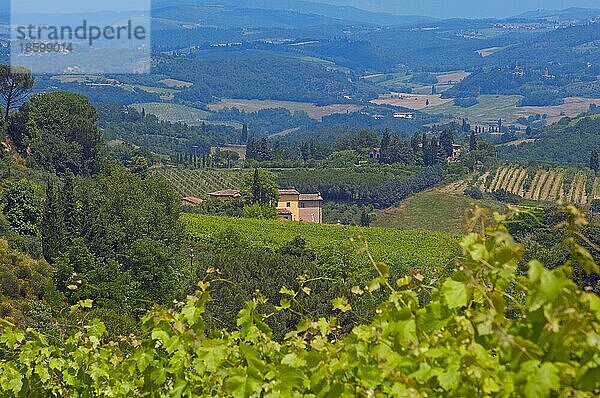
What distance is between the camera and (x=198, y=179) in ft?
226

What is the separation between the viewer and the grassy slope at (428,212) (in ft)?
189

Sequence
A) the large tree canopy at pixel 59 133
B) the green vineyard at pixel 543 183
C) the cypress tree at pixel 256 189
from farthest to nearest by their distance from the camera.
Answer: the green vineyard at pixel 543 183 < the cypress tree at pixel 256 189 < the large tree canopy at pixel 59 133

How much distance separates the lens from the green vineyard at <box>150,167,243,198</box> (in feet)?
216

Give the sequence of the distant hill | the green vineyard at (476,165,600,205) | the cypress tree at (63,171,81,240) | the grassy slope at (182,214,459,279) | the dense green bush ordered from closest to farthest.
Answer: the dense green bush
the cypress tree at (63,171,81,240)
the grassy slope at (182,214,459,279)
the green vineyard at (476,165,600,205)
the distant hill

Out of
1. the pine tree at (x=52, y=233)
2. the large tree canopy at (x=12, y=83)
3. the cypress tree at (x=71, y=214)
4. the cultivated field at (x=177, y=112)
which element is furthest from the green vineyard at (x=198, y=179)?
the cultivated field at (x=177, y=112)

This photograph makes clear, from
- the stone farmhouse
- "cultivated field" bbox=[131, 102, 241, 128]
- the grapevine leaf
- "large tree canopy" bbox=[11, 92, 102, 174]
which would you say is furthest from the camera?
"cultivated field" bbox=[131, 102, 241, 128]

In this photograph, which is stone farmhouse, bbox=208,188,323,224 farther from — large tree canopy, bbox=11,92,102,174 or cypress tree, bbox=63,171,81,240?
cypress tree, bbox=63,171,81,240

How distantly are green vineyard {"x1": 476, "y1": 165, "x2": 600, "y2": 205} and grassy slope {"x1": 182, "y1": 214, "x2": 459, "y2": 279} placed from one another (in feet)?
68.3

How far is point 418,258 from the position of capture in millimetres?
37875

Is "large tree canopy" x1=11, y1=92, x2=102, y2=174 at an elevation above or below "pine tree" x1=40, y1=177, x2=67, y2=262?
above

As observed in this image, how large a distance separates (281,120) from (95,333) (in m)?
180

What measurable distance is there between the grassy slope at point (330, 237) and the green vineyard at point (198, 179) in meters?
20.0

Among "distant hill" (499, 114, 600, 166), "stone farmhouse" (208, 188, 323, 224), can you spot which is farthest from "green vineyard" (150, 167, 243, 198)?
"distant hill" (499, 114, 600, 166)

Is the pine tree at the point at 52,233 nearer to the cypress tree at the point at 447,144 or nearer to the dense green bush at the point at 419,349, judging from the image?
the dense green bush at the point at 419,349
